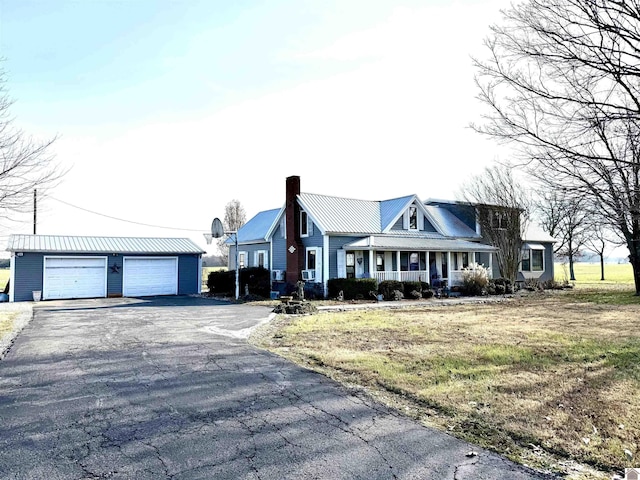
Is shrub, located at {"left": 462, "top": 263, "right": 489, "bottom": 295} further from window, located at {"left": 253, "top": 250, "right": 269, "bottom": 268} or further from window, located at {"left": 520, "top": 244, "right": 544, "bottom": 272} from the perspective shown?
window, located at {"left": 253, "top": 250, "right": 269, "bottom": 268}

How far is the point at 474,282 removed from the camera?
24.6 meters

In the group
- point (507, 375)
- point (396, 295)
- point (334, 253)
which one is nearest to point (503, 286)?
point (396, 295)

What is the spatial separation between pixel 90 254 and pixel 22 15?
638 inches

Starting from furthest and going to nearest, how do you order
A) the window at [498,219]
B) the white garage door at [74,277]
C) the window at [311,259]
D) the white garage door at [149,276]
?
1. the window at [498,219]
2. the white garage door at [149,276]
3. the window at [311,259]
4. the white garage door at [74,277]

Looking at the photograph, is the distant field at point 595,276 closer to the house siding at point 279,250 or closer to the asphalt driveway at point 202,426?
the house siding at point 279,250

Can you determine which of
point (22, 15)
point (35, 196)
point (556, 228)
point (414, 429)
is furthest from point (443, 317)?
point (556, 228)

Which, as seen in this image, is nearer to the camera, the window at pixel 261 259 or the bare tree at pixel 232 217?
the window at pixel 261 259

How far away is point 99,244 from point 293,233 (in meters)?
11.1

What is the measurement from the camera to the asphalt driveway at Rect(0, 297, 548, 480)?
3.68 metres

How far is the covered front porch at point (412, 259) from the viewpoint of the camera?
77.0 feet

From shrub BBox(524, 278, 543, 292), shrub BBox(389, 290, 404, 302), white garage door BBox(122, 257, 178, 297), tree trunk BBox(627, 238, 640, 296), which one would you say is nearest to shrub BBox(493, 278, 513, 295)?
shrub BBox(524, 278, 543, 292)

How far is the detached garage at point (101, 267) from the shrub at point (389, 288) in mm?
12040

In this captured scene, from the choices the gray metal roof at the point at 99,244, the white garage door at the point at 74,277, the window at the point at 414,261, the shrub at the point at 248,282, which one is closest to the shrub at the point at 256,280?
the shrub at the point at 248,282

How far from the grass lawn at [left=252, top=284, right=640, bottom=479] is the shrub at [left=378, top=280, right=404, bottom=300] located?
28.8 feet
